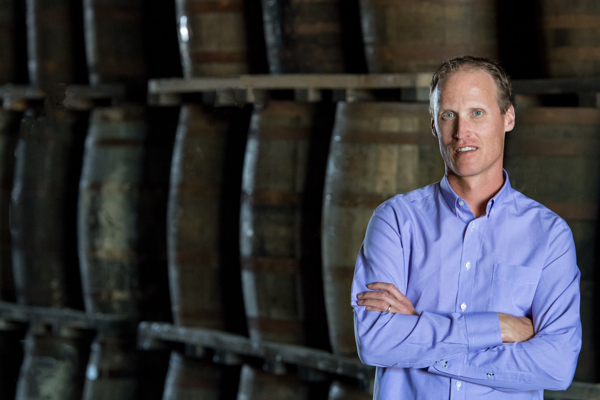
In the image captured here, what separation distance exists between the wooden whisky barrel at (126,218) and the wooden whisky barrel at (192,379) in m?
0.50

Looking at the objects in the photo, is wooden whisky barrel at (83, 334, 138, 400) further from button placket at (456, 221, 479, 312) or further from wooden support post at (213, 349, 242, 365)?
button placket at (456, 221, 479, 312)

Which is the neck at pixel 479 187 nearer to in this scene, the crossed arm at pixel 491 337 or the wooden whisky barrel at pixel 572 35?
the crossed arm at pixel 491 337

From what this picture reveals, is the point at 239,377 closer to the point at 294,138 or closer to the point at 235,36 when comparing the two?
the point at 294,138

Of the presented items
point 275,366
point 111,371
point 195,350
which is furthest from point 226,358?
point 111,371

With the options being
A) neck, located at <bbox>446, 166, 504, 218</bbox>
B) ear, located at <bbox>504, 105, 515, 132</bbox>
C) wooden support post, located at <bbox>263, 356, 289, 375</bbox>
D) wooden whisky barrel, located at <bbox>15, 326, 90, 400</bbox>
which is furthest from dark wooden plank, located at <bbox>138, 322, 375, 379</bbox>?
ear, located at <bbox>504, 105, 515, 132</bbox>

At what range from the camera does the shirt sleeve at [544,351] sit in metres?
2.11

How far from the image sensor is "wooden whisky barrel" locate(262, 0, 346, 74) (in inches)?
183

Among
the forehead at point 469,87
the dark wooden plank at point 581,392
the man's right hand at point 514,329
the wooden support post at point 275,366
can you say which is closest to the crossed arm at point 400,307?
the man's right hand at point 514,329

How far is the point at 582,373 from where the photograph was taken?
3887 mm

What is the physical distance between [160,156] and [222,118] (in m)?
0.77

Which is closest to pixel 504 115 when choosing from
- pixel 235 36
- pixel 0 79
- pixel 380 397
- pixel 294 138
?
pixel 380 397

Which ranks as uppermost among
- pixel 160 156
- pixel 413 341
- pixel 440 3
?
pixel 440 3

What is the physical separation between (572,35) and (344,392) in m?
2.50

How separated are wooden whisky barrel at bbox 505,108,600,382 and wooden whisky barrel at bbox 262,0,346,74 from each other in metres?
1.36
